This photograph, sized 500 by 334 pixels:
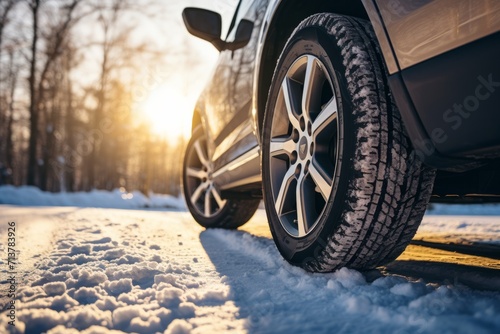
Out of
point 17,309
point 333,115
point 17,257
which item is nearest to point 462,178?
point 333,115

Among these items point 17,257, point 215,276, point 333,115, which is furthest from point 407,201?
point 17,257

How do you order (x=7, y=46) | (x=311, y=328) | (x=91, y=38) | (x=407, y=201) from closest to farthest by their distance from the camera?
(x=311, y=328) → (x=407, y=201) → (x=7, y=46) → (x=91, y=38)

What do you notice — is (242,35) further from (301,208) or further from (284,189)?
(301,208)

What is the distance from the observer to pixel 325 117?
149 centimetres

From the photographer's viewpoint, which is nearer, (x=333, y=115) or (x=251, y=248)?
(x=333, y=115)

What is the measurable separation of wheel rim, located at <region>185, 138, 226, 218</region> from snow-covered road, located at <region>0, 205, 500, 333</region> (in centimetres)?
166

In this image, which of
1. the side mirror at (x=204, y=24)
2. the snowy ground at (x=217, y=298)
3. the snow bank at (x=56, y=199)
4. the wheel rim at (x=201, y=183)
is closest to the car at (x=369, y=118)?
the snowy ground at (x=217, y=298)

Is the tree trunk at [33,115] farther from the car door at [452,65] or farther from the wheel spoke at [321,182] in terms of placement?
the car door at [452,65]

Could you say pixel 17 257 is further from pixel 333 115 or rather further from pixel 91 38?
pixel 91 38

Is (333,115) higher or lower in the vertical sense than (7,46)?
lower

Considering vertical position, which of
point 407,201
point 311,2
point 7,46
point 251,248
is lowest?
point 251,248

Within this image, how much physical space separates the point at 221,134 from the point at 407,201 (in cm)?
197

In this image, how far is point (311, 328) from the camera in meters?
1.00

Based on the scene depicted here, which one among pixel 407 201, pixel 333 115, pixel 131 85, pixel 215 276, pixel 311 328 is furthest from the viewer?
pixel 131 85
